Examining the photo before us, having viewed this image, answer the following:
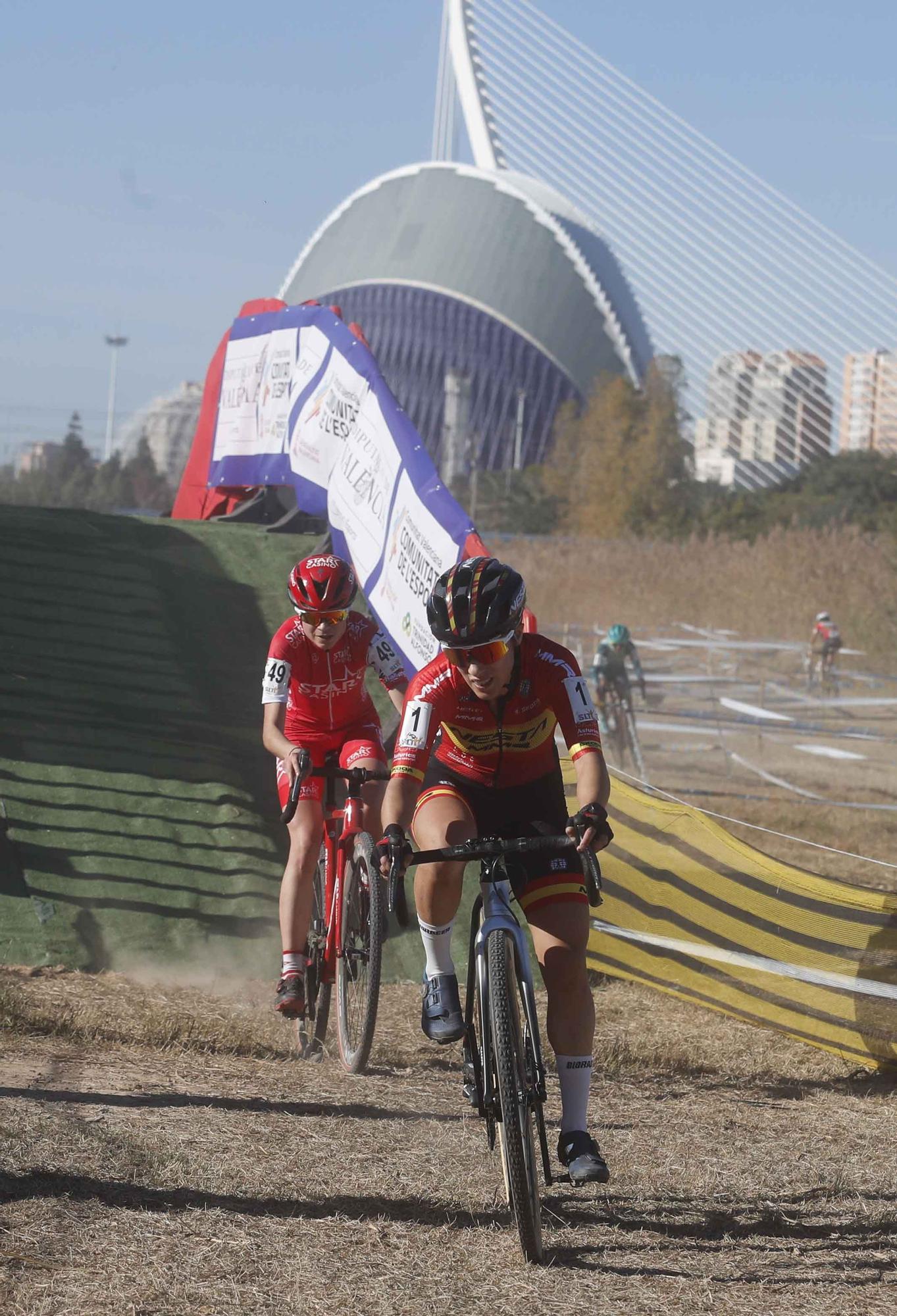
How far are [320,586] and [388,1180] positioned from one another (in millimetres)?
2628

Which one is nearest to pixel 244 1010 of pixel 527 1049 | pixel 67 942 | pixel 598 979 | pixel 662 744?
pixel 67 942

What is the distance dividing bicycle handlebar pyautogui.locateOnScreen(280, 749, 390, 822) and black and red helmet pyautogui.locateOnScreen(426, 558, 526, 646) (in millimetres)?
1641

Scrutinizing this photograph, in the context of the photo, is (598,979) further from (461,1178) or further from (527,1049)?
(527,1049)

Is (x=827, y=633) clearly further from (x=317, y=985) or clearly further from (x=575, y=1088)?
(x=575, y=1088)

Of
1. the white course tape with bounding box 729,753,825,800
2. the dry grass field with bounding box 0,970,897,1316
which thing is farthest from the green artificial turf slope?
the white course tape with bounding box 729,753,825,800

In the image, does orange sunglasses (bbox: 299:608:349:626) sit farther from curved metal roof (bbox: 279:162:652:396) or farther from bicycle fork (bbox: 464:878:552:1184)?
curved metal roof (bbox: 279:162:652:396)

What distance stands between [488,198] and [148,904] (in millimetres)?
88964

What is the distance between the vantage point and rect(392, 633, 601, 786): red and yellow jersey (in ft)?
15.0

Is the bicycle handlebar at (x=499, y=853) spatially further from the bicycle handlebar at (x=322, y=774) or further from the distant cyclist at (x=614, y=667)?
the distant cyclist at (x=614, y=667)

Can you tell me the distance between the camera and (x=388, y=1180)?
182 inches

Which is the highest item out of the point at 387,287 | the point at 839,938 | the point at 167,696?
the point at 387,287

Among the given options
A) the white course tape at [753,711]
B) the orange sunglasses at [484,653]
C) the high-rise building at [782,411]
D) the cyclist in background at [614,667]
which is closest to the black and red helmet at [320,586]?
the orange sunglasses at [484,653]

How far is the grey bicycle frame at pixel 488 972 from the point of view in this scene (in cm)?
408

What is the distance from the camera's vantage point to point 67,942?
7.42 m
